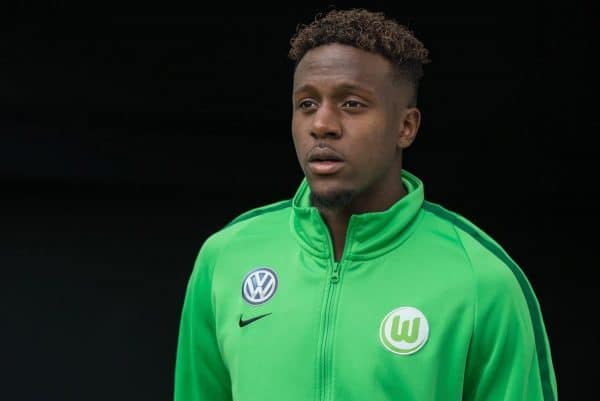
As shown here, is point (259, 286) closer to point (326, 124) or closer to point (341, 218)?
point (341, 218)

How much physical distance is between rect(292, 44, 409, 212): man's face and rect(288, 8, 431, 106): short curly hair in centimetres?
1

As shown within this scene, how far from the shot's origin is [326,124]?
178 centimetres

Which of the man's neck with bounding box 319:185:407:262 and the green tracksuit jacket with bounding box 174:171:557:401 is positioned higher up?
the man's neck with bounding box 319:185:407:262

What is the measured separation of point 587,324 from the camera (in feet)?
12.0

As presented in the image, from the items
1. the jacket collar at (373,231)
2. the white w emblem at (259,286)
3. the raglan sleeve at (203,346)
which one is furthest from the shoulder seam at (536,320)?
the raglan sleeve at (203,346)

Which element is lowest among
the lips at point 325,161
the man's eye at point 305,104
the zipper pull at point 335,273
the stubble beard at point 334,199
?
the zipper pull at point 335,273

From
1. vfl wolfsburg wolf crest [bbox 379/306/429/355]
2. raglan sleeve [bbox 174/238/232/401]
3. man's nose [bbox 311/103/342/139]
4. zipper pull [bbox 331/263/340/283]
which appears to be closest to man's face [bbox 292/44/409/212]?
man's nose [bbox 311/103/342/139]

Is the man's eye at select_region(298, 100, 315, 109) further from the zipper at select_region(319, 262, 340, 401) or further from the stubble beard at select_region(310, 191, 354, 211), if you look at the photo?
the zipper at select_region(319, 262, 340, 401)

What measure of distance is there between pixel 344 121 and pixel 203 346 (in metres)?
0.53

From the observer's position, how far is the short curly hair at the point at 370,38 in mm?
1801

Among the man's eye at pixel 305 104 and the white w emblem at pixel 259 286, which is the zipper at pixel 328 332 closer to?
the white w emblem at pixel 259 286

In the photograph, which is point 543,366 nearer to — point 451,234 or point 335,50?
point 451,234

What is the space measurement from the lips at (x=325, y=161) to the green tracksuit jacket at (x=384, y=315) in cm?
10

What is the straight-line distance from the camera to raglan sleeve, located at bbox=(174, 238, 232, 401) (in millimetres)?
2018
